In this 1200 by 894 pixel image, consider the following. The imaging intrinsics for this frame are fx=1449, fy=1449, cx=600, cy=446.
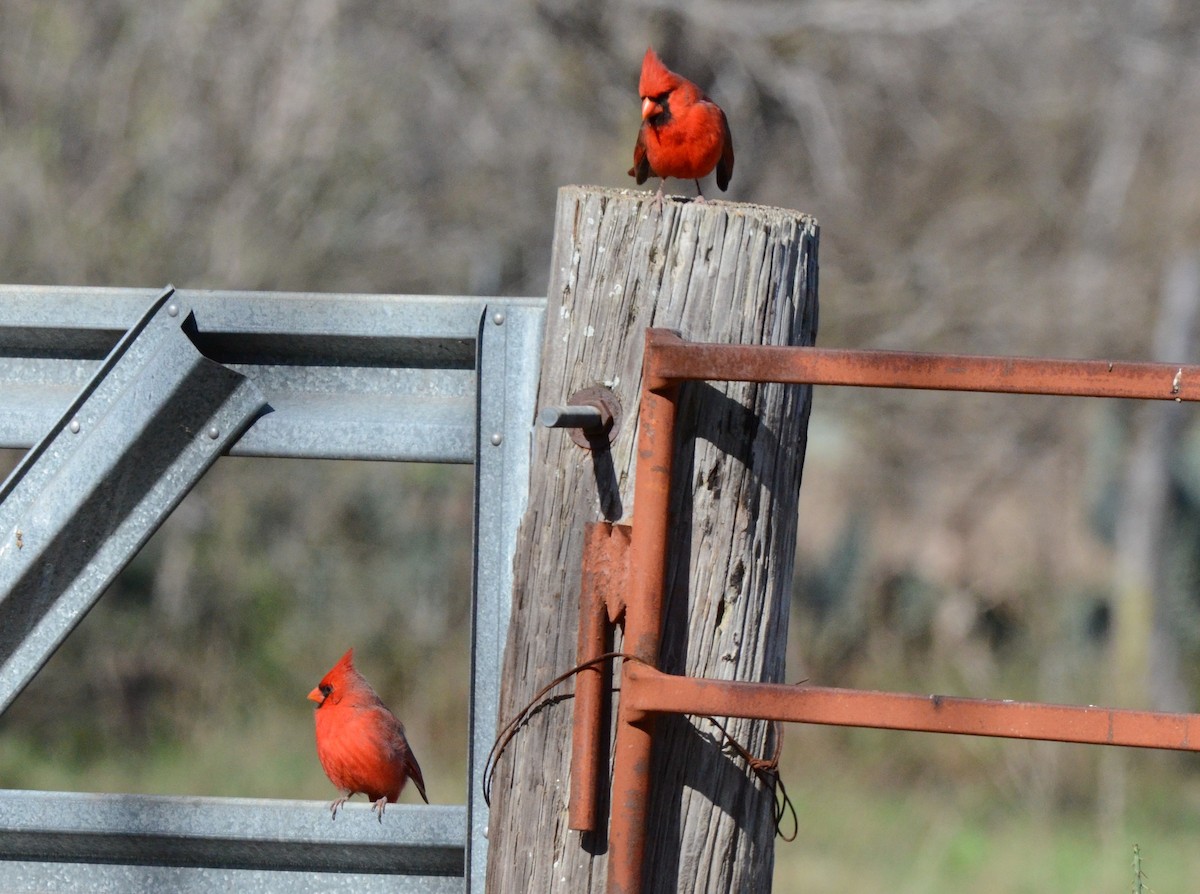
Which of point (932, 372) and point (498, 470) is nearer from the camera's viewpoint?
point (932, 372)

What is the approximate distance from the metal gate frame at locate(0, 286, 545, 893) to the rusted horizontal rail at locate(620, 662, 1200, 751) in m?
0.34

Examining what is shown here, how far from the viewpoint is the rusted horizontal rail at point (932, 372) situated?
167 centimetres

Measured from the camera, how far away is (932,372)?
5.58ft

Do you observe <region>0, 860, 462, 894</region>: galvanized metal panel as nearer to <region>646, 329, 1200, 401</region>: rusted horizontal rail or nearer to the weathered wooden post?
the weathered wooden post

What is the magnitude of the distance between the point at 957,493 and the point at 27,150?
6.98 metres

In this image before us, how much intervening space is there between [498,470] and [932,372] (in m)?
0.61

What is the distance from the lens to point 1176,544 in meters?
8.15

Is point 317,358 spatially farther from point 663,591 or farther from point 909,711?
point 909,711

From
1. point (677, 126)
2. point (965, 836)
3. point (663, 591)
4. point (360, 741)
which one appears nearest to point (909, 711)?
point (663, 591)

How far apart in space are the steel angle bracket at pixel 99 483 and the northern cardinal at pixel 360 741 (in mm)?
1420

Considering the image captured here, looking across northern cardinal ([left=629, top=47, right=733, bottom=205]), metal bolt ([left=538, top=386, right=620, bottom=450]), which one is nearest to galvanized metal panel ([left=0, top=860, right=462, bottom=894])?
metal bolt ([left=538, top=386, right=620, bottom=450])

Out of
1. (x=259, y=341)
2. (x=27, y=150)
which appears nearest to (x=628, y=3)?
(x=27, y=150)

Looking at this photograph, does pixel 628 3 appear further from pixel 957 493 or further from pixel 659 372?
pixel 659 372

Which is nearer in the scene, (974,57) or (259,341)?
(259,341)
